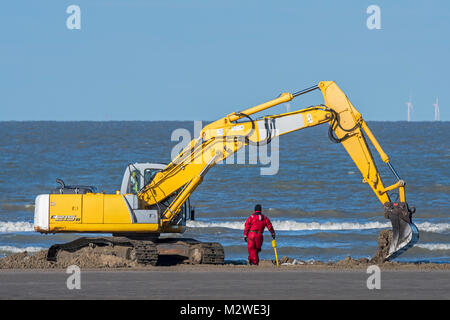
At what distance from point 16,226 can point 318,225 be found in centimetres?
1214

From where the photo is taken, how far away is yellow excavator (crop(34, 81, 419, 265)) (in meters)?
23.6

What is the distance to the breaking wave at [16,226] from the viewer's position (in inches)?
1516

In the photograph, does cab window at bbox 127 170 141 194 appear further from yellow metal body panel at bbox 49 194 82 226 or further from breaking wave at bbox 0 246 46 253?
breaking wave at bbox 0 246 46 253

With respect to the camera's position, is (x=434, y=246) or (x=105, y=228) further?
(x=434, y=246)

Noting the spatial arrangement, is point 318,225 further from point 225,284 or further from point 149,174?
point 225,284

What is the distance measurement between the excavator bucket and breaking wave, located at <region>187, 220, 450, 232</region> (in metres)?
15.8

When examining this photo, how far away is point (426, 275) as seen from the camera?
71.3ft

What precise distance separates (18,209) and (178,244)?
73.5ft

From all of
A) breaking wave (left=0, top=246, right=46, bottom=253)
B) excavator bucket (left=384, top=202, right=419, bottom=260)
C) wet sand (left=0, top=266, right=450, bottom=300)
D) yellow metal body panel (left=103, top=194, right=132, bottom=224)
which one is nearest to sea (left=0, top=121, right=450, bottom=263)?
breaking wave (left=0, top=246, right=46, bottom=253)

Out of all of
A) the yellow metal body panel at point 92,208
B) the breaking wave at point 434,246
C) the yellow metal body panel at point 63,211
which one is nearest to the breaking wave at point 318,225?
the breaking wave at point 434,246

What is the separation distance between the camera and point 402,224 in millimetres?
23438

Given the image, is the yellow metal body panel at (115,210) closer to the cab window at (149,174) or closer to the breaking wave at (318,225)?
the cab window at (149,174)

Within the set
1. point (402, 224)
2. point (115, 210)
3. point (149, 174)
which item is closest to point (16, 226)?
point (149, 174)
